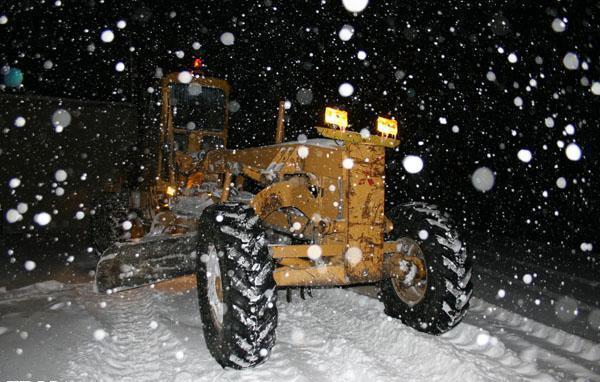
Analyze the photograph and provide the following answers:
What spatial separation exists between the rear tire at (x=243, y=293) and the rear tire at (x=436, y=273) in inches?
64.7

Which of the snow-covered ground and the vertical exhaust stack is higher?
the vertical exhaust stack

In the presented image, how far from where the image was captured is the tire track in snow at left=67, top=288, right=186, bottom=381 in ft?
11.7

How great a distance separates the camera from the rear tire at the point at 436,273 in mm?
4055

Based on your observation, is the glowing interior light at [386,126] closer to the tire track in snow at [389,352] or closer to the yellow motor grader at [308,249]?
the yellow motor grader at [308,249]

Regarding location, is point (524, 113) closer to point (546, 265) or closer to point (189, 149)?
point (546, 265)

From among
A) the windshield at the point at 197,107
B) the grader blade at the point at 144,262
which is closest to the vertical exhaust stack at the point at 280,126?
the windshield at the point at 197,107

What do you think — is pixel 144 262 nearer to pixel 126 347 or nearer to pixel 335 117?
pixel 126 347

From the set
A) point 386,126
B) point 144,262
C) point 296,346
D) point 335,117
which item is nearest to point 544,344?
point 296,346

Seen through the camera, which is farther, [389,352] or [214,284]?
[214,284]

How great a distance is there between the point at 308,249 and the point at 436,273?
4.28 feet

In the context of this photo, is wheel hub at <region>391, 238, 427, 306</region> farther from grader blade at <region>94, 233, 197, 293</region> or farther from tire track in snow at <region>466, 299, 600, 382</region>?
grader blade at <region>94, 233, 197, 293</region>

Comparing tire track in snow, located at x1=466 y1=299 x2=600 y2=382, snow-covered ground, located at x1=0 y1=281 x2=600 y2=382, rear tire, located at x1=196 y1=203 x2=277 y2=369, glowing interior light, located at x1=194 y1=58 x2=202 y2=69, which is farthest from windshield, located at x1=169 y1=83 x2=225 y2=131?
tire track in snow, located at x1=466 y1=299 x2=600 y2=382

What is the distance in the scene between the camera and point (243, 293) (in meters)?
3.44

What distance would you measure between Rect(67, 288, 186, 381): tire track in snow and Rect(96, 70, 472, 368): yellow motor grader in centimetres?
44
